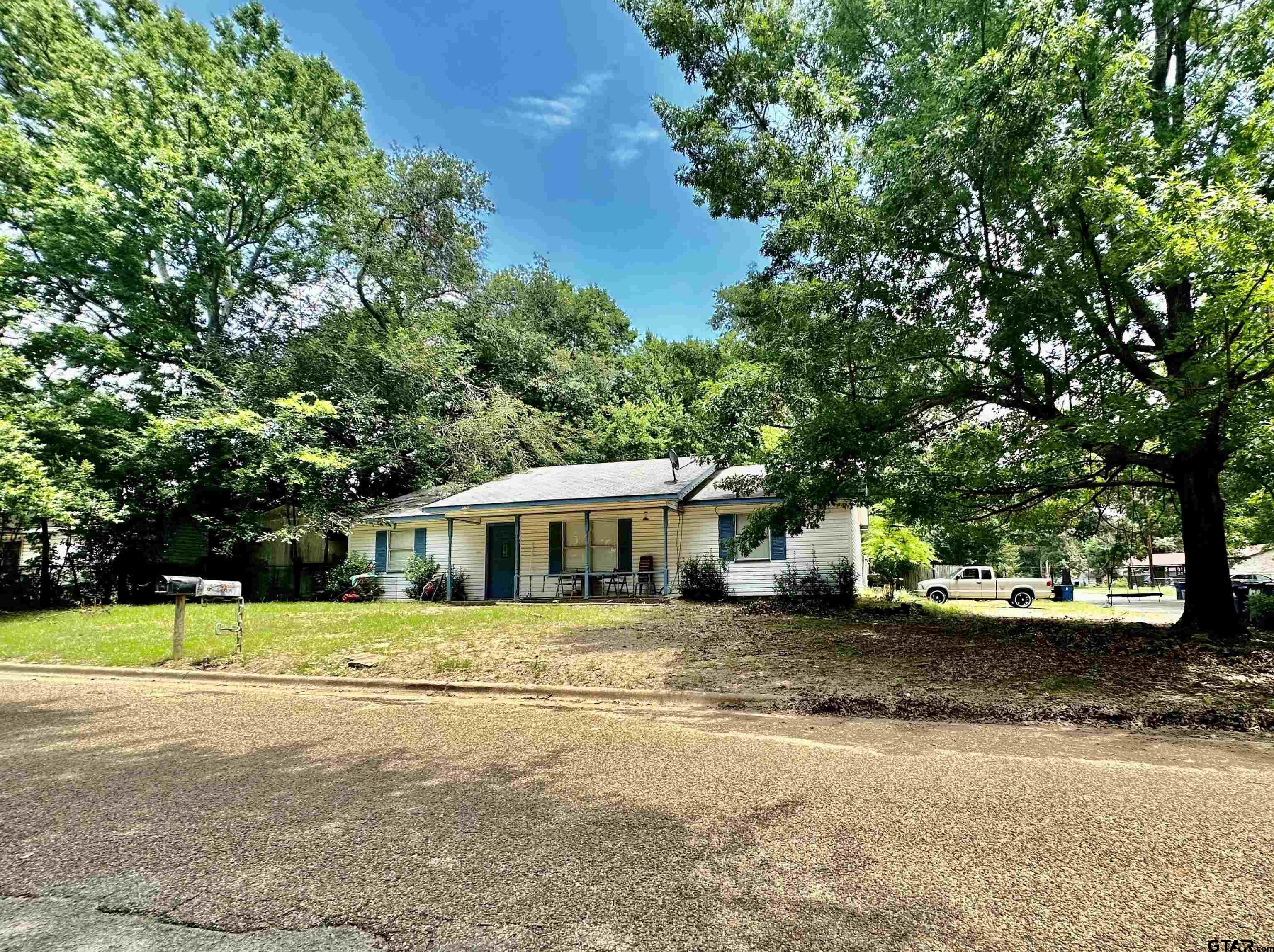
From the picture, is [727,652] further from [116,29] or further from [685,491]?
[116,29]

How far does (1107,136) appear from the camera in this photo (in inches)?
308

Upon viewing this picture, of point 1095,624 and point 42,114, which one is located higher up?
point 42,114

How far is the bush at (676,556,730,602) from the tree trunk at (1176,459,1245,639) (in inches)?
353

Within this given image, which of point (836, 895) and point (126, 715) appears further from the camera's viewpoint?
point (126, 715)

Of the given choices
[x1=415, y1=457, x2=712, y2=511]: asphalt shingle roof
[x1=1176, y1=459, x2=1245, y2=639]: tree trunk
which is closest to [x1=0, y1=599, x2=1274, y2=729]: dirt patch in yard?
[x1=1176, y1=459, x2=1245, y2=639]: tree trunk

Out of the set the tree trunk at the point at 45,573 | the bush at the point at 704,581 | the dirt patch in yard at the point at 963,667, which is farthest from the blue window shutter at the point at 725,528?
the tree trunk at the point at 45,573

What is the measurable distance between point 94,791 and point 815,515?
10024 mm

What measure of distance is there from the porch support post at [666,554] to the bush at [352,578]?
9009 mm

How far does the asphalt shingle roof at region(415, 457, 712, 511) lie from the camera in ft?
53.6

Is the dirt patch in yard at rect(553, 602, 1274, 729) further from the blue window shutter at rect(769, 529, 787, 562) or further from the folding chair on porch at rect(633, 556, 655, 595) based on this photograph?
the folding chair on porch at rect(633, 556, 655, 595)

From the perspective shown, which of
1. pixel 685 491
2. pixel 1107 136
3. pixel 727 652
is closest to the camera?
pixel 1107 136

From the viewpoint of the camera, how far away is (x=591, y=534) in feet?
57.7

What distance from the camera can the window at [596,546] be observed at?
1761 cm

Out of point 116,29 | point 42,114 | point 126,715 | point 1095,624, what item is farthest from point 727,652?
point 116,29
